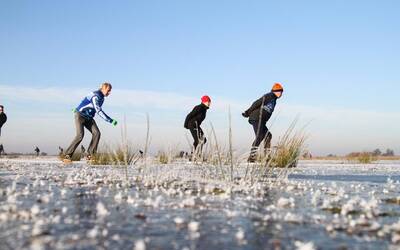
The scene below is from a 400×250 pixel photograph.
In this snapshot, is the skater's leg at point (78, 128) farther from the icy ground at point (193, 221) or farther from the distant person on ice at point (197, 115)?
the icy ground at point (193, 221)

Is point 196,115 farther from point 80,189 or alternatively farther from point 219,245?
point 219,245

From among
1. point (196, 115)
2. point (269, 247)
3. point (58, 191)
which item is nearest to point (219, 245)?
point (269, 247)

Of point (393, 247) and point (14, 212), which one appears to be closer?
point (393, 247)

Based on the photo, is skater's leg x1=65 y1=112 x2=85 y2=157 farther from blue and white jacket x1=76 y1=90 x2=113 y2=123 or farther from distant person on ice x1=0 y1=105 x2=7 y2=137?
distant person on ice x1=0 y1=105 x2=7 y2=137

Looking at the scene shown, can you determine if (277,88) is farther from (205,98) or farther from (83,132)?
(83,132)

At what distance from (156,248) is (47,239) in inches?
32.5

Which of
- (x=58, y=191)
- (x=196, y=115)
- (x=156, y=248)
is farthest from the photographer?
(x=196, y=115)

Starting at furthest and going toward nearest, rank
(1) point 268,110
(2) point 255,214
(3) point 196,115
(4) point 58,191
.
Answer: (3) point 196,115 → (1) point 268,110 → (4) point 58,191 → (2) point 255,214

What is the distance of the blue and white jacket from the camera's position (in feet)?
44.4

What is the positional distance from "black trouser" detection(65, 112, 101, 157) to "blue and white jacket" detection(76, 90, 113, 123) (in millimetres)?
156

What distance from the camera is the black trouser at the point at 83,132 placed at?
14.0 metres

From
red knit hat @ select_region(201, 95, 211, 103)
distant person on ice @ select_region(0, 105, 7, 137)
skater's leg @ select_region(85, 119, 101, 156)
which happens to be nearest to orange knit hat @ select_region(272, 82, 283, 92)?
red knit hat @ select_region(201, 95, 211, 103)

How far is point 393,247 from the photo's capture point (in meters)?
3.33

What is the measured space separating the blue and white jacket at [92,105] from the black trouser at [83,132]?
16 centimetres
